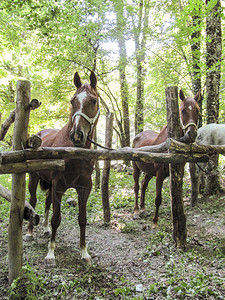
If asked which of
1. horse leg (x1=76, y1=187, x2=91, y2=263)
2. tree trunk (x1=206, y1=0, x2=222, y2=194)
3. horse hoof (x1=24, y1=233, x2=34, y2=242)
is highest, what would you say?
tree trunk (x1=206, y1=0, x2=222, y2=194)

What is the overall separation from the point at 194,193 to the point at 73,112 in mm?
4936

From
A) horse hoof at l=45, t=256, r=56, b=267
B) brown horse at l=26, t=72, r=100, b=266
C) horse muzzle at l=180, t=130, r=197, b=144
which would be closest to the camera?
brown horse at l=26, t=72, r=100, b=266

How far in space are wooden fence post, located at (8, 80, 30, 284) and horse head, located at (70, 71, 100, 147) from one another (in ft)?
2.16

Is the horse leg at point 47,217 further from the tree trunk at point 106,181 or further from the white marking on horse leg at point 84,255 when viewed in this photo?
the white marking on horse leg at point 84,255

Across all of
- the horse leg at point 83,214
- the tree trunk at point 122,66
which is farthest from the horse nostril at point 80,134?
the tree trunk at point 122,66

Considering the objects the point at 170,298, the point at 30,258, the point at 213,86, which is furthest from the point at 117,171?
the point at 170,298

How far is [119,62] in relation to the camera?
10055 mm

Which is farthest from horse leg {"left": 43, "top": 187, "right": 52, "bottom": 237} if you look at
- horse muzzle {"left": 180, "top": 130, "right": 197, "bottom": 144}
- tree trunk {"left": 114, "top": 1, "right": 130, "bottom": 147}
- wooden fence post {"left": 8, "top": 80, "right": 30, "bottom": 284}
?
tree trunk {"left": 114, "top": 1, "right": 130, "bottom": 147}

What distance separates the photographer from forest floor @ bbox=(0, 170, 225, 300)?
2.70 meters

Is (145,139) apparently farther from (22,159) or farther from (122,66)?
(22,159)

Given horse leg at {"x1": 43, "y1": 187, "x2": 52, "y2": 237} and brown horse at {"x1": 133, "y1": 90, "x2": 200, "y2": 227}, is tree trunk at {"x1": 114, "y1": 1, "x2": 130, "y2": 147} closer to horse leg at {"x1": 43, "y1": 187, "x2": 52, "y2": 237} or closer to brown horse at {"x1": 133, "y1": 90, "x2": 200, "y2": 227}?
brown horse at {"x1": 133, "y1": 90, "x2": 200, "y2": 227}

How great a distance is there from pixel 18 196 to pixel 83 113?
144 cm

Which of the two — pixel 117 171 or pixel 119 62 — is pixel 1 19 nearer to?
pixel 119 62

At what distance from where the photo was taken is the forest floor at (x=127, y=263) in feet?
8.87
